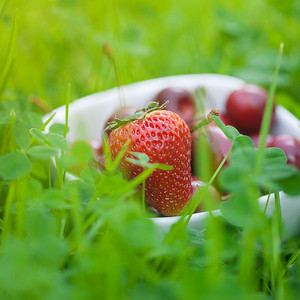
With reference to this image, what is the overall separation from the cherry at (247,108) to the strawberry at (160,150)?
0.33m

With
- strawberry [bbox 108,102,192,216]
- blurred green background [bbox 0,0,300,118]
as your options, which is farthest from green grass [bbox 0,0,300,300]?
blurred green background [bbox 0,0,300,118]

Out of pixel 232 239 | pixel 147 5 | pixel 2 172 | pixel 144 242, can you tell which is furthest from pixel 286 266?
pixel 147 5

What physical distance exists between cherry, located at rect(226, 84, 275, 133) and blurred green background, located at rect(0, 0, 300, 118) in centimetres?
27

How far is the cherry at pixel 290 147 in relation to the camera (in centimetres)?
97

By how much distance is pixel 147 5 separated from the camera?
1.90 m

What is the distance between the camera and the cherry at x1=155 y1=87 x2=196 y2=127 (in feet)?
3.63

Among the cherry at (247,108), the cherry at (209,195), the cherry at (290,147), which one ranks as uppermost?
the cherry at (247,108)

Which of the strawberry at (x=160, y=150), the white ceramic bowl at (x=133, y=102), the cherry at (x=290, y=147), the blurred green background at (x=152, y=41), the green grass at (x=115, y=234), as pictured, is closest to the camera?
the green grass at (x=115, y=234)

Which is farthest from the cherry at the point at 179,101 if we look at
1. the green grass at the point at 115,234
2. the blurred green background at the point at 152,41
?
the blurred green background at the point at 152,41

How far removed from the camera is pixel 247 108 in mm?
1110

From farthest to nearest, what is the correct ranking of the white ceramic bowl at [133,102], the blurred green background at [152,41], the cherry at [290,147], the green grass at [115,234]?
1. the blurred green background at [152,41]
2. the white ceramic bowl at [133,102]
3. the cherry at [290,147]
4. the green grass at [115,234]

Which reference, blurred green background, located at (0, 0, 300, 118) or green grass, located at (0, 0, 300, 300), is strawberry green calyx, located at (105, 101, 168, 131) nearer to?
green grass, located at (0, 0, 300, 300)

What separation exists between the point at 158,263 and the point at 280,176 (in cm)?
21

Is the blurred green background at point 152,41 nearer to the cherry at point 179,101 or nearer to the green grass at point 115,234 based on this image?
the green grass at point 115,234
